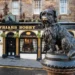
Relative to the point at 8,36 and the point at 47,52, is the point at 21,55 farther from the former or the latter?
the point at 47,52

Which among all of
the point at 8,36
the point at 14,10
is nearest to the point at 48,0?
the point at 14,10

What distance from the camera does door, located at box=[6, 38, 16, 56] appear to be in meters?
27.1

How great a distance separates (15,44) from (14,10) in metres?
3.51

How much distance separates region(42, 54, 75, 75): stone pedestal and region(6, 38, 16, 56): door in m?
24.0

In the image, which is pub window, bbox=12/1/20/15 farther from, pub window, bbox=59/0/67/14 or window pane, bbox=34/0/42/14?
pub window, bbox=59/0/67/14

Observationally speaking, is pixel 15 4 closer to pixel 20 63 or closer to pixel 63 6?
pixel 63 6

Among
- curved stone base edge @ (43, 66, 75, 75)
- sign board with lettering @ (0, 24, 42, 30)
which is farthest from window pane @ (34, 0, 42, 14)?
curved stone base edge @ (43, 66, 75, 75)

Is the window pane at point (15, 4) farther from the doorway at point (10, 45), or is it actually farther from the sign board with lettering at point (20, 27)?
the doorway at point (10, 45)

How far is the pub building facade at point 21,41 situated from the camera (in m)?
26.4

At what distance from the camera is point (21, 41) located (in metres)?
27.0

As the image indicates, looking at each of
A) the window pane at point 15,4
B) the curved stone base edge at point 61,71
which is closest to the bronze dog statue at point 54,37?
the curved stone base edge at point 61,71

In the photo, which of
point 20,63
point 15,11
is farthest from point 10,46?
point 20,63

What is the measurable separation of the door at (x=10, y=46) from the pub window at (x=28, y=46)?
819 millimetres

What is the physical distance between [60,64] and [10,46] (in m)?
24.3
